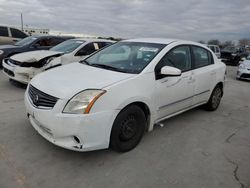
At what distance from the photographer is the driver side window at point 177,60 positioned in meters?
3.29

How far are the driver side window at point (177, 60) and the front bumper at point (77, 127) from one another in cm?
115

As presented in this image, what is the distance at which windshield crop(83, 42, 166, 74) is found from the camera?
10.7 feet

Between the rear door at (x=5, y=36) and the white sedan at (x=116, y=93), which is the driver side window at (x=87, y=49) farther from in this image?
the rear door at (x=5, y=36)

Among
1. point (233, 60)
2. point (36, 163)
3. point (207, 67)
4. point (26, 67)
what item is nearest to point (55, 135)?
point (36, 163)

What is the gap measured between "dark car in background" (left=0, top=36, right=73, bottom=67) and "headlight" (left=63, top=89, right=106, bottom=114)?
20.8ft

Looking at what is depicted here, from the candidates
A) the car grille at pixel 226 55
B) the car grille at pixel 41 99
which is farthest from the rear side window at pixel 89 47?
the car grille at pixel 226 55

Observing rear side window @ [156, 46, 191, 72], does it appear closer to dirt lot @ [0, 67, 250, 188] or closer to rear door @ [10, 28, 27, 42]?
dirt lot @ [0, 67, 250, 188]

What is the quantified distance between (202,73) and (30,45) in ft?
21.3

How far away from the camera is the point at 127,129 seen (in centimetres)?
288

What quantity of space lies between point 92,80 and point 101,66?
2.32 ft

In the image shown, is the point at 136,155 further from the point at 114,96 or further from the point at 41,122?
the point at 41,122

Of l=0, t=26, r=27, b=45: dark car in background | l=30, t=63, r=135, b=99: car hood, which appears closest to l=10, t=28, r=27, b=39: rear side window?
l=0, t=26, r=27, b=45: dark car in background

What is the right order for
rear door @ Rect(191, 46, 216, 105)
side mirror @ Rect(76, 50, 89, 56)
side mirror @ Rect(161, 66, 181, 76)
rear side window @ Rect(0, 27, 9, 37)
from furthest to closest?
rear side window @ Rect(0, 27, 9, 37)
side mirror @ Rect(76, 50, 89, 56)
rear door @ Rect(191, 46, 216, 105)
side mirror @ Rect(161, 66, 181, 76)

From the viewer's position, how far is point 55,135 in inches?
99.3
